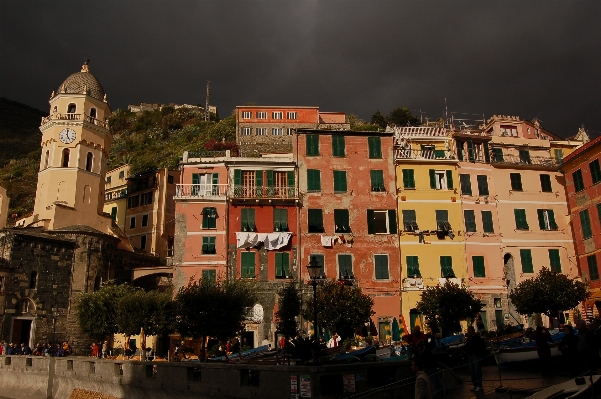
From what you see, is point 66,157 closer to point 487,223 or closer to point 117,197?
point 117,197

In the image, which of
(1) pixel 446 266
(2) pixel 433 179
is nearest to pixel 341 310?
(1) pixel 446 266

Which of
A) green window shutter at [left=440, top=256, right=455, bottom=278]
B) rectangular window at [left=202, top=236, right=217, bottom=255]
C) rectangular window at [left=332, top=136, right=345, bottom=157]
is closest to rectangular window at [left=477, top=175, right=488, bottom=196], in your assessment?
green window shutter at [left=440, top=256, right=455, bottom=278]

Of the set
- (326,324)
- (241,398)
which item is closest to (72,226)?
(326,324)

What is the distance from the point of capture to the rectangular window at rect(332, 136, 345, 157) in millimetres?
38734

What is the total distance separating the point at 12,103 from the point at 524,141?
17534cm

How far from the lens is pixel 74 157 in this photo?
4625cm

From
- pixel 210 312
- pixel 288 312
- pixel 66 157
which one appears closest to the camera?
pixel 210 312

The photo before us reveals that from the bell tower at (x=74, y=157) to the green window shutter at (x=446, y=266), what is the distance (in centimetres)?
2950

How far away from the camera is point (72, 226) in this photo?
1658 inches

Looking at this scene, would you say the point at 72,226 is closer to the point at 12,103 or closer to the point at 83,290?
the point at 83,290

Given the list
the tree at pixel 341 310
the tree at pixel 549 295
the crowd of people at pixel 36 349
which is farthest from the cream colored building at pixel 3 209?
the tree at pixel 549 295

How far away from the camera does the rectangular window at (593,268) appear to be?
115 ft

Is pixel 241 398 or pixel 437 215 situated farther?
pixel 437 215

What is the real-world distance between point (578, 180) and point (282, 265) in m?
21.7
